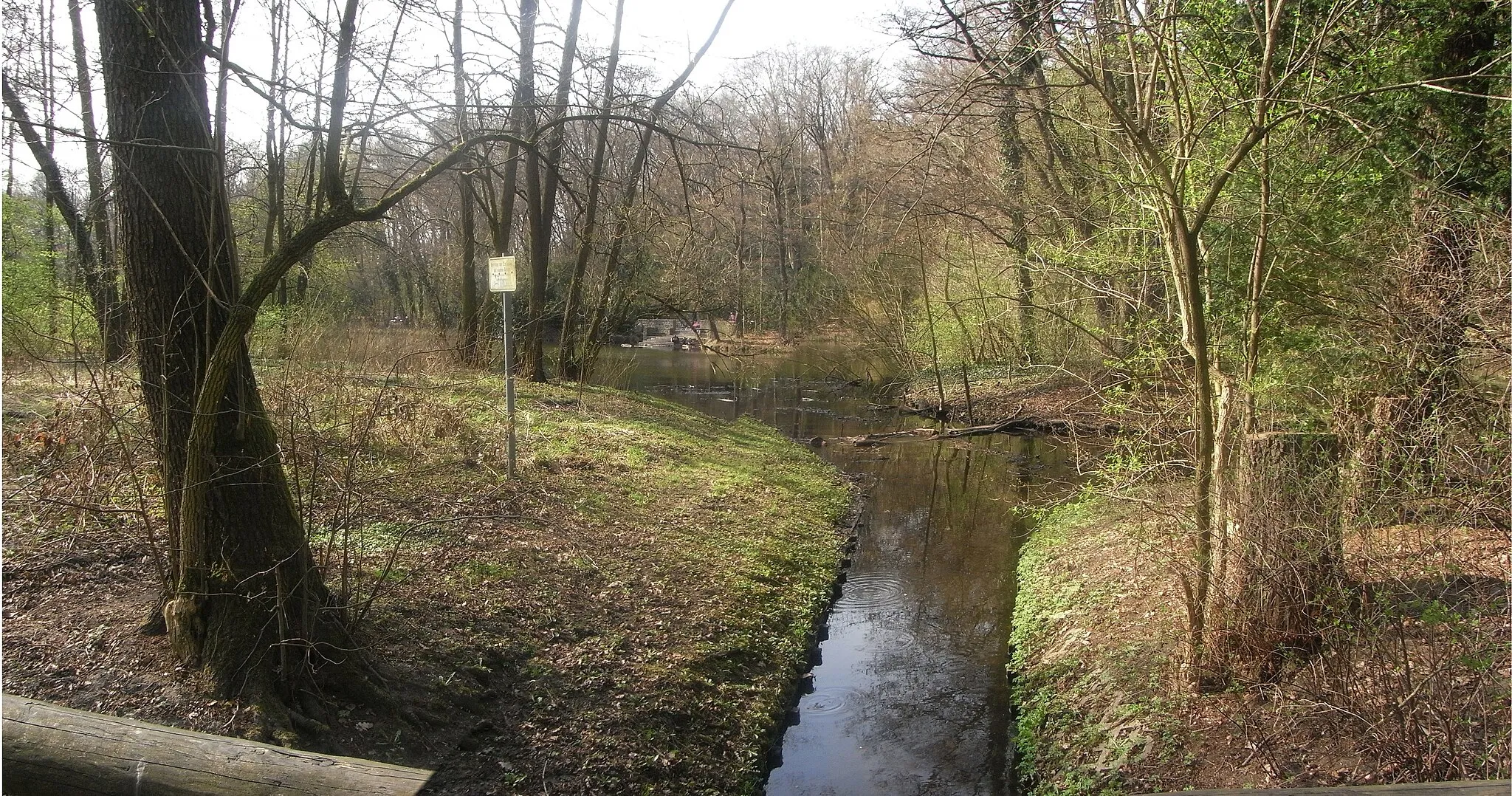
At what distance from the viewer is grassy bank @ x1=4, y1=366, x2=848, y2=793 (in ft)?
15.5

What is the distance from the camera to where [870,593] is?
31.4 feet

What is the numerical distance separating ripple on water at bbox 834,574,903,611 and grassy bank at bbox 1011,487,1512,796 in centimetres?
222

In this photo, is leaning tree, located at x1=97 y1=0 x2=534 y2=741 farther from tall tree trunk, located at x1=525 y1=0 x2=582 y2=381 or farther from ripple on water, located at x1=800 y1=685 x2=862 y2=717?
tall tree trunk, located at x1=525 y1=0 x2=582 y2=381

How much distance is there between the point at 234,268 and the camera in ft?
14.4

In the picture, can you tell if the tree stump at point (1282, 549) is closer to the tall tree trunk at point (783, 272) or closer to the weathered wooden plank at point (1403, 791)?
the weathered wooden plank at point (1403, 791)

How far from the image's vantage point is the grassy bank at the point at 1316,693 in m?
4.06

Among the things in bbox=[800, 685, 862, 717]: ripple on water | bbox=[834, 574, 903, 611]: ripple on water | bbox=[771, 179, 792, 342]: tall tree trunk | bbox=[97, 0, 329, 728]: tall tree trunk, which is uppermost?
bbox=[771, 179, 792, 342]: tall tree trunk

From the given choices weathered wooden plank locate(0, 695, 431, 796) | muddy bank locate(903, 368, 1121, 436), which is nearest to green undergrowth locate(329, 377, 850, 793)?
weathered wooden plank locate(0, 695, 431, 796)

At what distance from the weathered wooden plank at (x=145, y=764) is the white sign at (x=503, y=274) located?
6.82m

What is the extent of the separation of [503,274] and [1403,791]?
8.72 m

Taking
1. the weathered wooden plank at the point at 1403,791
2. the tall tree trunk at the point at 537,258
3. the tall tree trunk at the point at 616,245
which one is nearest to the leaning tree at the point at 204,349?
the weathered wooden plank at the point at 1403,791

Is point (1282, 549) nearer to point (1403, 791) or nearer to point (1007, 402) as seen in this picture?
point (1403, 791)

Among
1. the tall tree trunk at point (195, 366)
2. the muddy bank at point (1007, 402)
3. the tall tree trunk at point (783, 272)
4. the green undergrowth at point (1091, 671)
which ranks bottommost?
the green undergrowth at point (1091, 671)

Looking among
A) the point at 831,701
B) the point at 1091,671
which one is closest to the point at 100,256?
the point at 831,701
